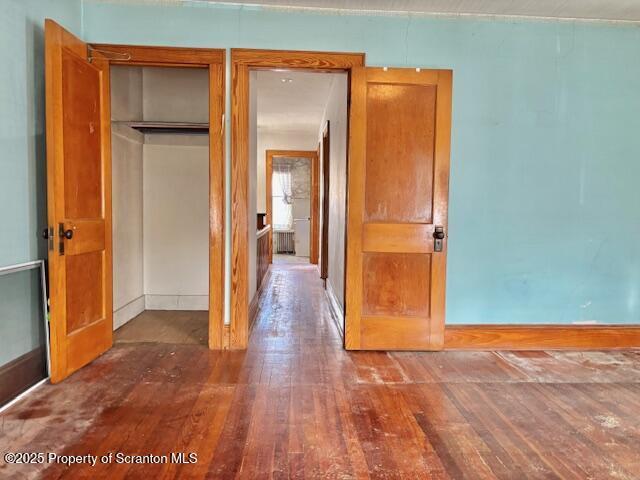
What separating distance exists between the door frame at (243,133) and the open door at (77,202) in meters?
0.91

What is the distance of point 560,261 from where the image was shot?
3.40m

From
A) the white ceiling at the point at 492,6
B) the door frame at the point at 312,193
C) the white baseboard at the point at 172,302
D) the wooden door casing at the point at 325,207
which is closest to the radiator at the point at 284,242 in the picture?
the door frame at the point at 312,193

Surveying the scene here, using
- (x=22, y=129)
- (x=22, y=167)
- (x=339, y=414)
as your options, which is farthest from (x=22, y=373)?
(x=339, y=414)

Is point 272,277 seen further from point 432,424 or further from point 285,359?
point 432,424

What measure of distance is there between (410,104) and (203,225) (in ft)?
8.09

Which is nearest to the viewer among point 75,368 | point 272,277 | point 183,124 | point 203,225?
point 75,368

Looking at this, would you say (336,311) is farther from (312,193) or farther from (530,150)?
(312,193)

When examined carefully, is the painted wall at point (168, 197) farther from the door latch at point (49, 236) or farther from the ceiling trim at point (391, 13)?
the door latch at point (49, 236)

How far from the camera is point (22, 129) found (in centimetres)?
247

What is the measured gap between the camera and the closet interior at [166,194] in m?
4.12

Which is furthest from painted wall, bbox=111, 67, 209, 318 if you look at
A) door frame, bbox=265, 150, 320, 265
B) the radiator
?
the radiator

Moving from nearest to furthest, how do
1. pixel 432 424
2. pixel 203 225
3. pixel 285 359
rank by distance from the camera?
pixel 432 424 < pixel 285 359 < pixel 203 225

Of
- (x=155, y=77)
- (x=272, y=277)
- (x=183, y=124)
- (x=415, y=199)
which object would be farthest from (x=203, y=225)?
(x=272, y=277)

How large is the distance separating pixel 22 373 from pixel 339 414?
6.08 feet
